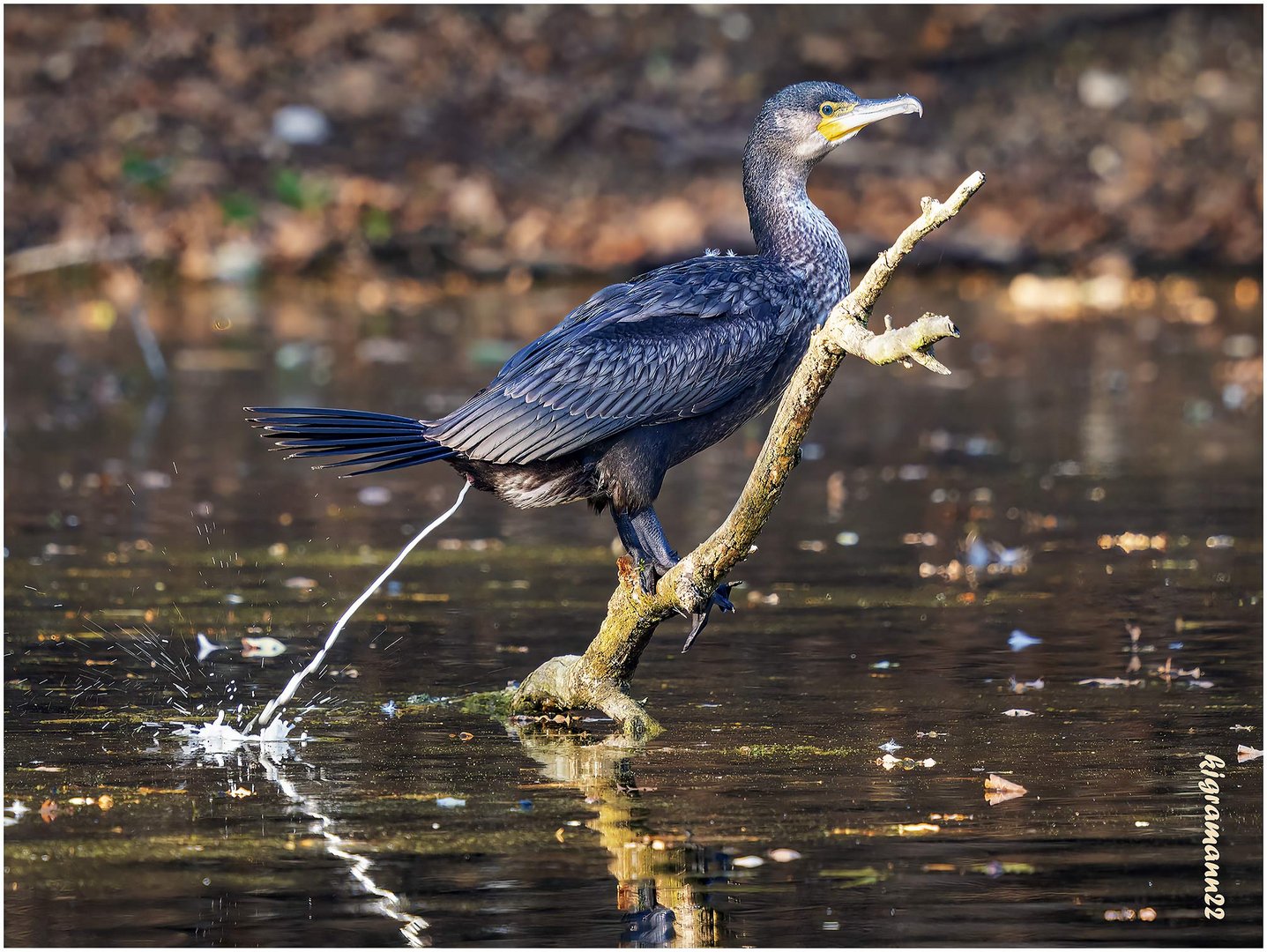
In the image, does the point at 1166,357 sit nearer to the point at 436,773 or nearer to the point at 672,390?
the point at 672,390

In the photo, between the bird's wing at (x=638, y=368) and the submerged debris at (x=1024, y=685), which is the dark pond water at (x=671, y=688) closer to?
the submerged debris at (x=1024, y=685)

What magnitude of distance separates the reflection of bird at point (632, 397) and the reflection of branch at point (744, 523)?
0.49 feet

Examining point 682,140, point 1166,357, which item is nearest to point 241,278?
point 682,140

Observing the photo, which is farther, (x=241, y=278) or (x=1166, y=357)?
(x=241, y=278)

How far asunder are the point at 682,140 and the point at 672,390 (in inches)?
460

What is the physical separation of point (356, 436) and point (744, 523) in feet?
4.04

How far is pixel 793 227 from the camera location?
6965 mm

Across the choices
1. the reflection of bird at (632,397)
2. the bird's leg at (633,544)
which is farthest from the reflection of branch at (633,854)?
the reflection of bird at (632,397)

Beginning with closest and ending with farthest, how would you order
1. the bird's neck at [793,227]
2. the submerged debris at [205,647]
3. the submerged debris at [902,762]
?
the submerged debris at [902,762]
the bird's neck at [793,227]
the submerged debris at [205,647]

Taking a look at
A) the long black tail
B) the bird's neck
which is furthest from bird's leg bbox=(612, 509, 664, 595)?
the bird's neck

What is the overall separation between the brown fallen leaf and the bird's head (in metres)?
2.50

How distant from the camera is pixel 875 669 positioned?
22.5 ft

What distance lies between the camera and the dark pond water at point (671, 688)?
4664 mm

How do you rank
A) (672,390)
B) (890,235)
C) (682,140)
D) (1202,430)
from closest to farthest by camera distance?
1. (672,390)
2. (1202,430)
3. (890,235)
4. (682,140)
